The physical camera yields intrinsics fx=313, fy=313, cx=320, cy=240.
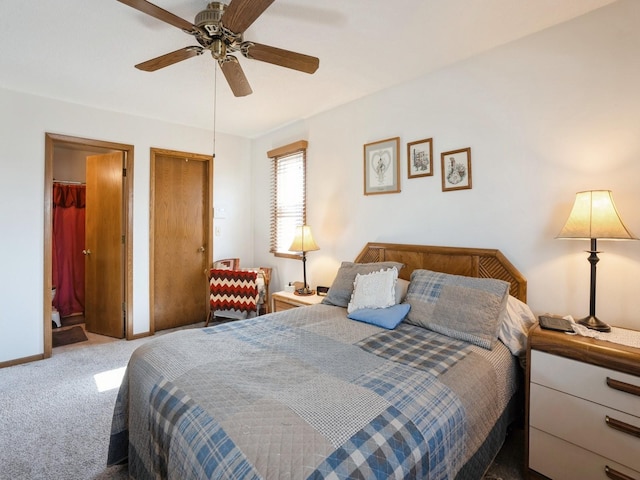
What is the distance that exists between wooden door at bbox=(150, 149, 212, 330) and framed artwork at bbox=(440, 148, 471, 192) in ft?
9.66

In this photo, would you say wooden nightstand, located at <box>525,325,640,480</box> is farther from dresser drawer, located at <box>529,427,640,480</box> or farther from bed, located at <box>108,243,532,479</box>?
bed, located at <box>108,243,532,479</box>

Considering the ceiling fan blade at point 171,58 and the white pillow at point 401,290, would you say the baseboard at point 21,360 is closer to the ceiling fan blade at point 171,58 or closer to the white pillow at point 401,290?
the ceiling fan blade at point 171,58

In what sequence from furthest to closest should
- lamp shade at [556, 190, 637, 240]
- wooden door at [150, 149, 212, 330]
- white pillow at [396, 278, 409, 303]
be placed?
wooden door at [150, 149, 212, 330] < white pillow at [396, 278, 409, 303] < lamp shade at [556, 190, 637, 240]

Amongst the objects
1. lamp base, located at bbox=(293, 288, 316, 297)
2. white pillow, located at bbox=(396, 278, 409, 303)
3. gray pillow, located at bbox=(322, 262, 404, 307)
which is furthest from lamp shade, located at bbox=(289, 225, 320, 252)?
white pillow, located at bbox=(396, 278, 409, 303)

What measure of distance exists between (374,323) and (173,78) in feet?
8.36

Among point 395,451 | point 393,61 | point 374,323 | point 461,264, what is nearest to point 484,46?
point 393,61

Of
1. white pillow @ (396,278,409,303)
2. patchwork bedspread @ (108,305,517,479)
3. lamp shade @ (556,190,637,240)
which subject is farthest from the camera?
white pillow @ (396,278,409,303)

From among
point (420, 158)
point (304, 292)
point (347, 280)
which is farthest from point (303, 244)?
point (420, 158)

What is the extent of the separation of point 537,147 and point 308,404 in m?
2.09

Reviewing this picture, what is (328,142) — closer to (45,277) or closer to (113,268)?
(113,268)

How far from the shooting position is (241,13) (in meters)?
1.46

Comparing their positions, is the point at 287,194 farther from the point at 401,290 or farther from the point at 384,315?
the point at 384,315

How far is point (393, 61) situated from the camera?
7.73ft

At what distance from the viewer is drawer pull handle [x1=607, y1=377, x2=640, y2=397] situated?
4.21 feet
